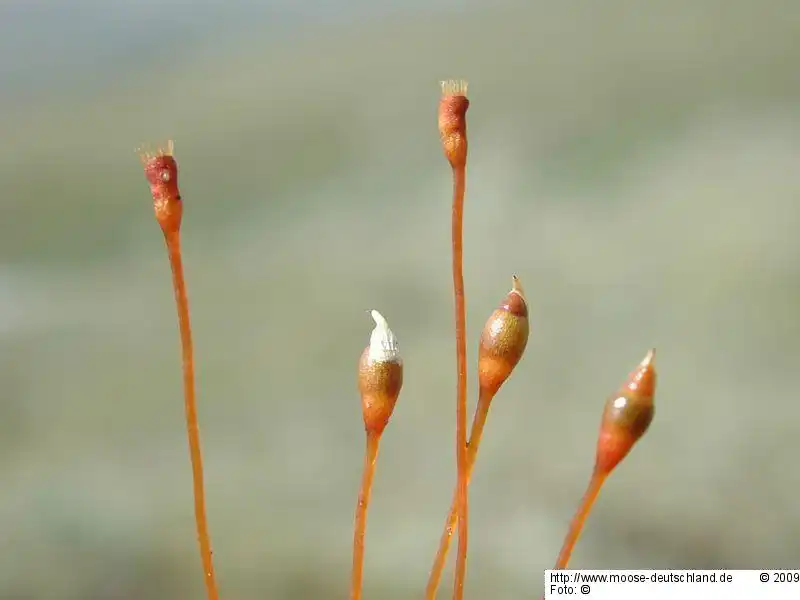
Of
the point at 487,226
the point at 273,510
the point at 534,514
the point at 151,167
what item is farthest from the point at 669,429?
the point at 151,167

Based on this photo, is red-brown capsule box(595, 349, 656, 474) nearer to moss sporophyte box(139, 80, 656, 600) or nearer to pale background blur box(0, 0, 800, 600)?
moss sporophyte box(139, 80, 656, 600)

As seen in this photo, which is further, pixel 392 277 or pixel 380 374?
pixel 392 277

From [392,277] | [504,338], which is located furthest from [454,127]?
[392,277]

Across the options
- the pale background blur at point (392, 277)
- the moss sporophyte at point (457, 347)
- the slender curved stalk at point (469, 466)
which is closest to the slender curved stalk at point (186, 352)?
the moss sporophyte at point (457, 347)

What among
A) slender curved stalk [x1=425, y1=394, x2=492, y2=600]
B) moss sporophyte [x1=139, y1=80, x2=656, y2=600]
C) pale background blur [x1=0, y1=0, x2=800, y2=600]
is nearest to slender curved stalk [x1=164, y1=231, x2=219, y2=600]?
moss sporophyte [x1=139, y1=80, x2=656, y2=600]

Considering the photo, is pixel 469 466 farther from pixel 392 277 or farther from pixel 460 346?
pixel 392 277

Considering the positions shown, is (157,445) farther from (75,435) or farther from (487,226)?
(487,226)
